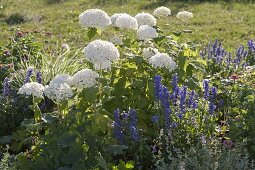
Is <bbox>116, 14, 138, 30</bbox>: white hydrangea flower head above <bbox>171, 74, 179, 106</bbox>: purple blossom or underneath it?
above

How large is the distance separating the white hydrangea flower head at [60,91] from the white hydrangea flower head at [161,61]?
65cm

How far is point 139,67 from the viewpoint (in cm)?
431

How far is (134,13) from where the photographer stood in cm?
1095

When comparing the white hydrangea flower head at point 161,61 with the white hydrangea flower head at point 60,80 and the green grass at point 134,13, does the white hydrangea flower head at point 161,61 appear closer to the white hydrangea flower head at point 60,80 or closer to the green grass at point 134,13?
the white hydrangea flower head at point 60,80

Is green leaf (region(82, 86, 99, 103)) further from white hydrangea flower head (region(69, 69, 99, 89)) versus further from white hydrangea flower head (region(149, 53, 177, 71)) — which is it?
white hydrangea flower head (region(149, 53, 177, 71))

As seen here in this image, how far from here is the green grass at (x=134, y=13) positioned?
30.3 ft

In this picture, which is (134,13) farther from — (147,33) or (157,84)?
(157,84)

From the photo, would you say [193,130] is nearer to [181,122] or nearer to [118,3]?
[181,122]

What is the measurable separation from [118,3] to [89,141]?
28.8 ft

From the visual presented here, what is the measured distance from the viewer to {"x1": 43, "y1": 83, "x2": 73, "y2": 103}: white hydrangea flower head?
3.78 m

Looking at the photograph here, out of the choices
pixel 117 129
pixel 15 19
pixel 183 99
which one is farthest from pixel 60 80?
pixel 15 19

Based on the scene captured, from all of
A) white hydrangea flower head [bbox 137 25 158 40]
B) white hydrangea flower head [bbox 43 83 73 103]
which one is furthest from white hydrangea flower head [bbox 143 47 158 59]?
white hydrangea flower head [bbox 43 83 73 103]

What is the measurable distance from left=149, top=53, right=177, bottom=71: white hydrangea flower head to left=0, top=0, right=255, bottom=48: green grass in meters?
4.65

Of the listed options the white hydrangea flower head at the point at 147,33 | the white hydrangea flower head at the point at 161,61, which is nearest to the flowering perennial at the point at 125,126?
the white hydrangea flower head at the point at 161,61
